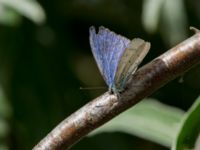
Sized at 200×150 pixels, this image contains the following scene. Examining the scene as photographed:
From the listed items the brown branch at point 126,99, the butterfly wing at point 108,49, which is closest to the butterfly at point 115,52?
the butterfly wing at point 108,49

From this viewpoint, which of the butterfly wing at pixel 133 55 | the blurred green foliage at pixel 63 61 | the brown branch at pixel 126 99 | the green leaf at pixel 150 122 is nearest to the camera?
the brown branch at pixel 126 99

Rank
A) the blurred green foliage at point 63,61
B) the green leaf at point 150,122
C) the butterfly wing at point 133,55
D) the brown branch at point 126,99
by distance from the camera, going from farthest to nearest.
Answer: the blurred green foliage at point 63,61 < the green leaf at point 150,122 < the butterfly wing at point 133,55 < the brown branch at point 126,99

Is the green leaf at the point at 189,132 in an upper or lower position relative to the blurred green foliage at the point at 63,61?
upper

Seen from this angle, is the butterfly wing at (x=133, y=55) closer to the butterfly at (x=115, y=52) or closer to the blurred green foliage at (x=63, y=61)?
the butterfly at (x=115, y=52)

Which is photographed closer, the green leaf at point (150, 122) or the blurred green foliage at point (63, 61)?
the green leaf at point (150, 122)

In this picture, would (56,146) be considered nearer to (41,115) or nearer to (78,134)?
(78,134)

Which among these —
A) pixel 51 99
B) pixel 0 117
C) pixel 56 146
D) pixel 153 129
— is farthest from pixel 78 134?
pixel 51 99
